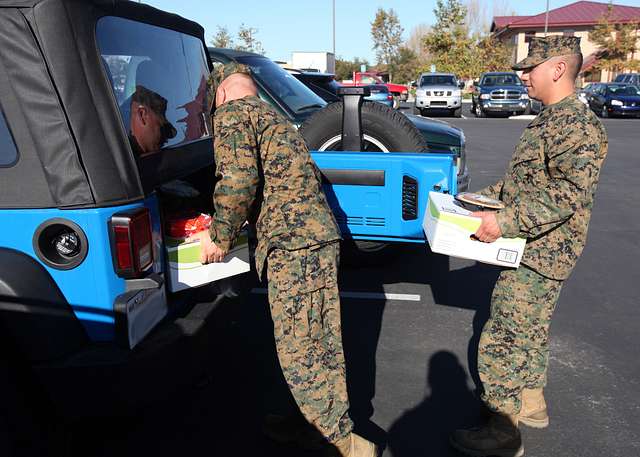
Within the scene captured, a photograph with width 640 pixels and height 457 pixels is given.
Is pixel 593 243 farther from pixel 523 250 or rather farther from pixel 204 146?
pixel 204 146

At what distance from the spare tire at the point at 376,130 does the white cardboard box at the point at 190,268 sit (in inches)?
69.5

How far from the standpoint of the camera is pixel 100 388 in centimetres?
227

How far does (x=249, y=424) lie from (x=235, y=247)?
100cm

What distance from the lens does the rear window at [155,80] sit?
252 centimetres

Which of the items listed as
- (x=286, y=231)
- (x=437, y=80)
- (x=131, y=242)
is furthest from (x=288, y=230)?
(x=437, y=80)

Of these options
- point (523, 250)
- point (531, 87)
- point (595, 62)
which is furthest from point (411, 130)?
point (595, 62)

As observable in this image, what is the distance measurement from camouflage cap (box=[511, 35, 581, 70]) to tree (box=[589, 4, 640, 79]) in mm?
45945

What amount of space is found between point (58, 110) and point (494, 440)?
2439mm

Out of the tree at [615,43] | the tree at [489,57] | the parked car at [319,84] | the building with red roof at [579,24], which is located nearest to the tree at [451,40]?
the tree at [489,57]

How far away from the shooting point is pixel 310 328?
100.0 inches

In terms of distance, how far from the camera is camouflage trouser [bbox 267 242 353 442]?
2.50m

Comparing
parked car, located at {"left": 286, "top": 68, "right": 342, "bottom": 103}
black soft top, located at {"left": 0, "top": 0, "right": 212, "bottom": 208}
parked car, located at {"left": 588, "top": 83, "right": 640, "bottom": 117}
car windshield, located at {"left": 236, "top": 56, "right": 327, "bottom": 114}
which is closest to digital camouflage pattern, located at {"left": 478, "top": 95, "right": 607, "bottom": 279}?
black soft top, located at {"left": 0, "top": 0, "right": 212, "bottom": 208}

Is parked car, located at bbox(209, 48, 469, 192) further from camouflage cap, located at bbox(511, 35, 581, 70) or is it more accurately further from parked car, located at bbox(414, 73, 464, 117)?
parked car, located at bbox(414, 73, 464, 117)

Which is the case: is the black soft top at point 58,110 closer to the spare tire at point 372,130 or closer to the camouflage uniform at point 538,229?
the camouflage uniform at point 538,229
